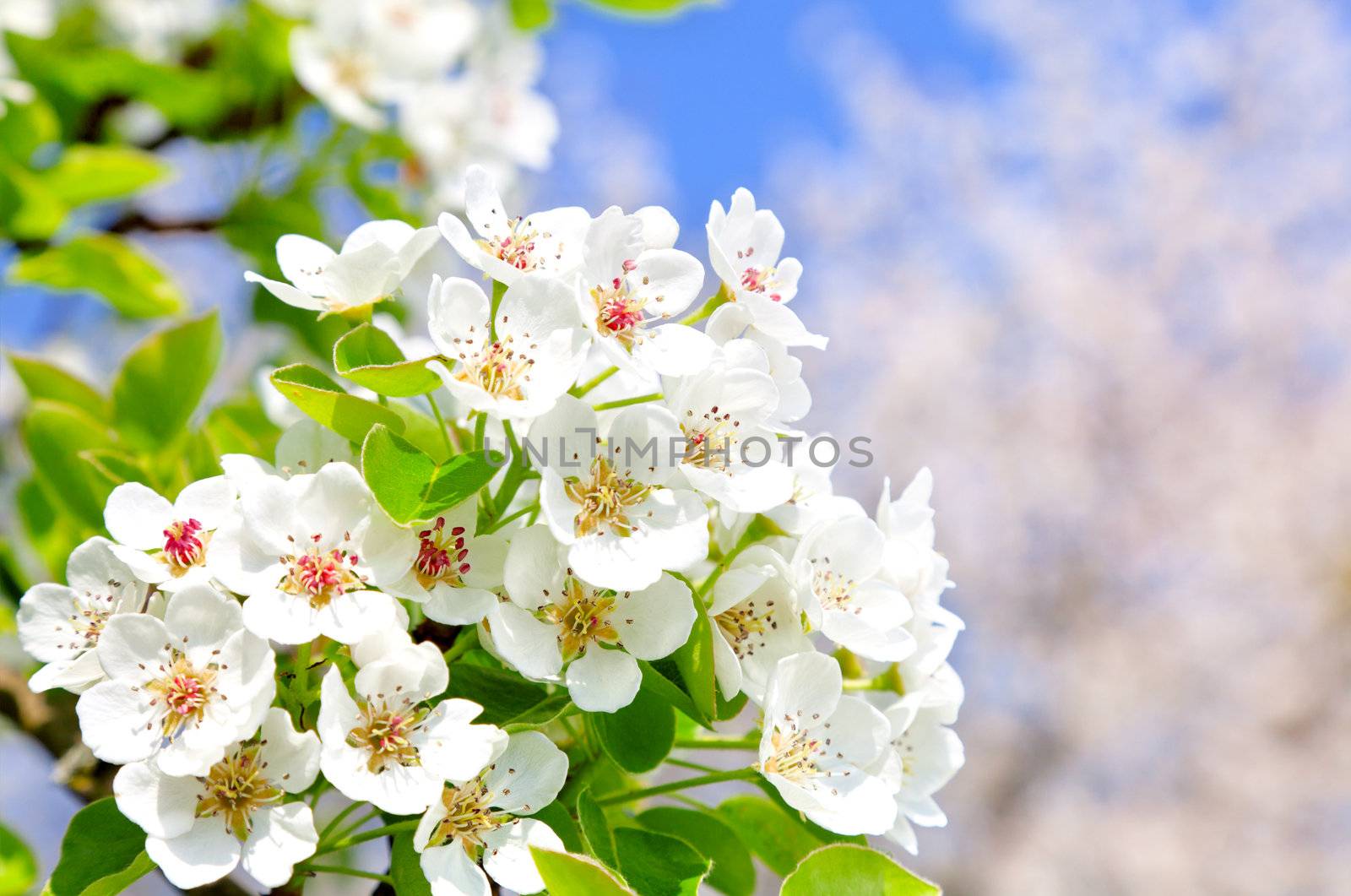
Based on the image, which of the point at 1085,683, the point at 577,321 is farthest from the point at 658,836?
the point at 1085,683

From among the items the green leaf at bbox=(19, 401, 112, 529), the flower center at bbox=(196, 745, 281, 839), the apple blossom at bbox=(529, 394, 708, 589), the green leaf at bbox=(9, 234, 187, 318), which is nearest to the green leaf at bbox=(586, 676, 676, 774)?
the apple blossom at bbox=(529, 394, 708, 589)

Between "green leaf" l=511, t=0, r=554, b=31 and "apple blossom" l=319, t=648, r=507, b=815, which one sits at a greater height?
"green leaf" l=511, t=0, r=554, b=31

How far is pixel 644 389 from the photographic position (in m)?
0.88

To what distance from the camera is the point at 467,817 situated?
770 millimetres

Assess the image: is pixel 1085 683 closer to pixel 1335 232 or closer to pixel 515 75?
pixel 1335 232

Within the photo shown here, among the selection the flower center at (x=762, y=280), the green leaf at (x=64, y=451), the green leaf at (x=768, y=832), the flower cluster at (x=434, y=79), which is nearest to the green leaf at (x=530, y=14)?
the flower cluster at (x=434, y=79)

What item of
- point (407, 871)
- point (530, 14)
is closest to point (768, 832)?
point (407, 871)

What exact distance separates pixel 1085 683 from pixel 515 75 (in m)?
6.96

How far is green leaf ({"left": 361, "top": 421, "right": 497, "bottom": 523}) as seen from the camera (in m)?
0.75

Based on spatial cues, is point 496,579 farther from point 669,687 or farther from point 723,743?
point 723,743

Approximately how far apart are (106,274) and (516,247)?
Result: 0.96 meters

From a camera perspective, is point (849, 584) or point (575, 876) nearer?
point (575, 876)

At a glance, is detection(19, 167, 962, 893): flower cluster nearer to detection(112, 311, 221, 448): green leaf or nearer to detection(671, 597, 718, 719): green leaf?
detection(671, 597, 718, 719): green leaf

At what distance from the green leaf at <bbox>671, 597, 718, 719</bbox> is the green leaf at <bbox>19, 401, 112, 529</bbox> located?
2.30ft
